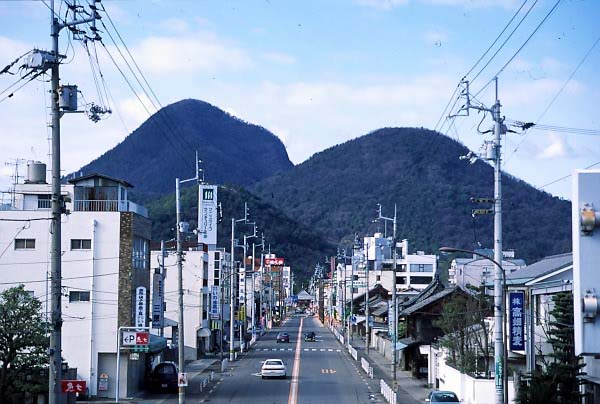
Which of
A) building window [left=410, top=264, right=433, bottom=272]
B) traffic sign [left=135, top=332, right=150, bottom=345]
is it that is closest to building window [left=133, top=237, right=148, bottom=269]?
traffic sign [left=135, top=332, right=150, bottom=345]

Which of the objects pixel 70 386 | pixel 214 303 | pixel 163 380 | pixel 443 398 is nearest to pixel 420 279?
pixel 214 303

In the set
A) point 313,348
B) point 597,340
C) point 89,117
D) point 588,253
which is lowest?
point 313,348

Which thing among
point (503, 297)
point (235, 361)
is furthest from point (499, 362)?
point (235, 361)

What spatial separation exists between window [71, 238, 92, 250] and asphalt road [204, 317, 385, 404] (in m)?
10.3

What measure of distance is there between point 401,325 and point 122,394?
101 feet

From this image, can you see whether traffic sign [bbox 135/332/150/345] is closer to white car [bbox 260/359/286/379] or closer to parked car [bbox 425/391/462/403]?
white car [bbox 260/359/286/379]

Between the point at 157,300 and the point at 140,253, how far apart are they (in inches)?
117

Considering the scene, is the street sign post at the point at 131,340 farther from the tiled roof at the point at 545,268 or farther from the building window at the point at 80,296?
the tiled roof at the point at 545,268

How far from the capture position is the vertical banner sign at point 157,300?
52000 millimetres

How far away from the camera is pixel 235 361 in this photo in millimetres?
75438

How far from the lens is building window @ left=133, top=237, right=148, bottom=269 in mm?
50125

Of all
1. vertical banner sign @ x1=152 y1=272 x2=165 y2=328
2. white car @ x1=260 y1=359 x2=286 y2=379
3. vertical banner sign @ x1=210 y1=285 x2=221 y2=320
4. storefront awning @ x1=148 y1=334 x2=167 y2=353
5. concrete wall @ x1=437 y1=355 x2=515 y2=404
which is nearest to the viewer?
concrete wall @ x1=437 y1=355 x2=515 y2=404

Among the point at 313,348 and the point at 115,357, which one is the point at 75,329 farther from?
the point at 313,348

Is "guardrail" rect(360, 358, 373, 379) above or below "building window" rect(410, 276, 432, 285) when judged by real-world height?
below
